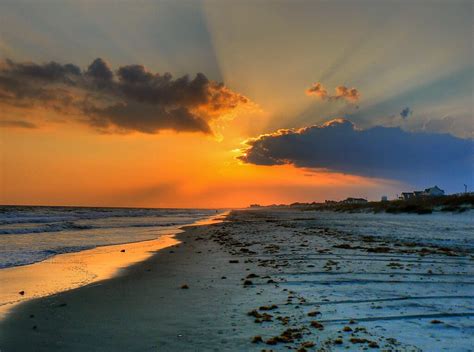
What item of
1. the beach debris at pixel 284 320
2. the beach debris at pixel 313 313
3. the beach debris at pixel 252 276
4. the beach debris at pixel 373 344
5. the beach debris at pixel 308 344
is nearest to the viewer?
the beach debris at pixel 373 344

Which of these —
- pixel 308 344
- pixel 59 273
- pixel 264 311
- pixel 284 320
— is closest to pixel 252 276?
pixel 264 311

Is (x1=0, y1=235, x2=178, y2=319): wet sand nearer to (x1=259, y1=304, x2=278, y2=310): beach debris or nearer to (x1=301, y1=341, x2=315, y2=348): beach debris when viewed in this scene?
(x1=259, y1=304, x2=278, y2=310): beach debris

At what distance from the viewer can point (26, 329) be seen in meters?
6.77

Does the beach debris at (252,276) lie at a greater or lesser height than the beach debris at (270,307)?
greater

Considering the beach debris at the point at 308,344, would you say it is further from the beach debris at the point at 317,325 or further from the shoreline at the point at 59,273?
the shoreline at the point at 59,273

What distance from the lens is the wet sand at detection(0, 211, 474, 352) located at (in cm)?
587

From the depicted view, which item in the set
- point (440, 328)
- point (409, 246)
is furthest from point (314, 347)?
point (409, 246)

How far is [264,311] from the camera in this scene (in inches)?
295

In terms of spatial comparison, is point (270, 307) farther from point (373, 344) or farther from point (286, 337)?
point (373, 344)

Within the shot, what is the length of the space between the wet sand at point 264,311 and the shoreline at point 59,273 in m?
0.63

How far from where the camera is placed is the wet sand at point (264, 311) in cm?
587

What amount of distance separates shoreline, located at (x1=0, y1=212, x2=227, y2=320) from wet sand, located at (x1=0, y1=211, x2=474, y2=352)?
0.63 metres

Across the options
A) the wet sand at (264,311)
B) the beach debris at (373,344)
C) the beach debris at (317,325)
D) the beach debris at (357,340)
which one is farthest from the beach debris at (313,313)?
the beach debris at (373,344)

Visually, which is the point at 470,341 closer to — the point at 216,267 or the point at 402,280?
the point at 402,280
